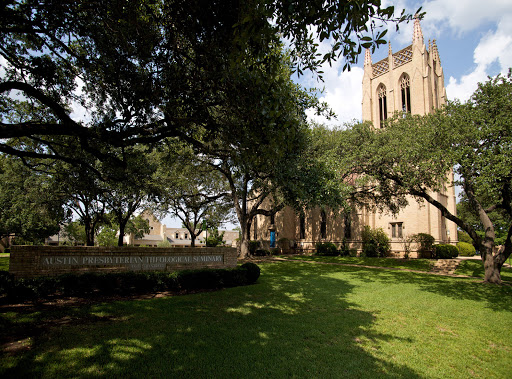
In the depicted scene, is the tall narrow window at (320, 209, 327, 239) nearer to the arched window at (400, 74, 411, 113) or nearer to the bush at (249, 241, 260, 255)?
the bush at (249, 241, 260, 255)

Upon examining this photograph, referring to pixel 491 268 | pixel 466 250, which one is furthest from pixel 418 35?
pixel 491 268

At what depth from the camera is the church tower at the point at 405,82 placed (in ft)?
104

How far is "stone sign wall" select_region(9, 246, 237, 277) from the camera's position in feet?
26.1

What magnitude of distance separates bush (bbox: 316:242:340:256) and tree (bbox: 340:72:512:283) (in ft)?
54.9

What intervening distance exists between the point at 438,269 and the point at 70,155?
22.0 m

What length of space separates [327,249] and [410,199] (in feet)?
32.8

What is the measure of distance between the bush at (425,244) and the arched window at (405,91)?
16.1m

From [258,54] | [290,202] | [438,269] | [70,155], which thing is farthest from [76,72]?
[438,269]

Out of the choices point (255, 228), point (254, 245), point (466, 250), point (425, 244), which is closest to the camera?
point (425, 244)

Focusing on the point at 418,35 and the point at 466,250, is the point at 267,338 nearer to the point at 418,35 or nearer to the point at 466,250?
the point at 466,250

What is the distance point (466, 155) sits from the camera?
464 inches

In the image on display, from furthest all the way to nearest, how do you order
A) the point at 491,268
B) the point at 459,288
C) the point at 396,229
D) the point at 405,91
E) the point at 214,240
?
the point at 214,240 < the point at 405,91 < the point at 396,229 < the point at 491,268 < the point at 459,288

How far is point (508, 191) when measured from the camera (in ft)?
39.7

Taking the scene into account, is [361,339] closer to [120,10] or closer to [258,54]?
[258,54]
